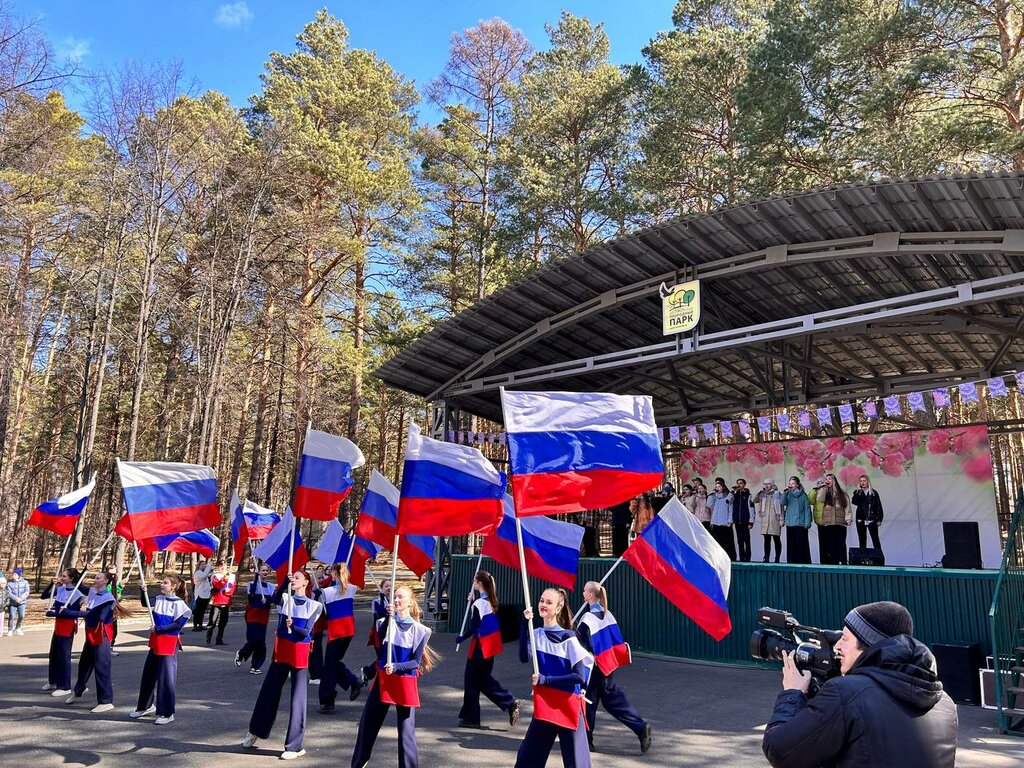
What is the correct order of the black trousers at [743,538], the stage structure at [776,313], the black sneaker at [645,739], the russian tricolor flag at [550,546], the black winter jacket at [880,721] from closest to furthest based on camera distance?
the black winter jacket at [880,721] < the black sneaker at [645,739] < the russian tricolor flag at [550,546] < the stage structure at [776,313] < the black trousers at [743,538]

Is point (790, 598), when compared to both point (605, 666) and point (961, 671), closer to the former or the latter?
point (961, 671)

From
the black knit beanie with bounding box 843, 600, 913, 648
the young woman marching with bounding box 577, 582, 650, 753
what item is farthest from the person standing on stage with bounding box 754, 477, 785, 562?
the black knit beanie with bounding box 843, 600, 913, 648

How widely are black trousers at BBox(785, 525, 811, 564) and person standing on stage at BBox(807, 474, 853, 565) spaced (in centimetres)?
31

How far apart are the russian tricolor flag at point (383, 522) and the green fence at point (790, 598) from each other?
5630 mm

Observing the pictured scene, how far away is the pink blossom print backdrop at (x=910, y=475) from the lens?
50.1 feet

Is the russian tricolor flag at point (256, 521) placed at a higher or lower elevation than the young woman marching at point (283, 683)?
higher

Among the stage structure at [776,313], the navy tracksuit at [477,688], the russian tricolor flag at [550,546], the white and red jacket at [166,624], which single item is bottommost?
the navy tracksuit at [477,688]

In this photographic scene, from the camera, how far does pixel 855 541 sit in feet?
54.1

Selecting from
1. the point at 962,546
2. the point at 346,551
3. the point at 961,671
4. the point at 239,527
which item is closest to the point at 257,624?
the point at 346,551

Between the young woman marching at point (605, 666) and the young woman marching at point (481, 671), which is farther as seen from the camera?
the young woman marching at point (481, 671)

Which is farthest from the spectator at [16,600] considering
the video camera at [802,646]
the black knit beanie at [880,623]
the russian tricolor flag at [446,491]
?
the black knit beanie at [880,623]

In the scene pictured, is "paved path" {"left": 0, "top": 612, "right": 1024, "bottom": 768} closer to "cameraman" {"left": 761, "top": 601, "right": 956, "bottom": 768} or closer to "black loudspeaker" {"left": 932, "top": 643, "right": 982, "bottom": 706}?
"black loudspeaker" {"left": 932, "top": 643, "right": 982, "bottom": 706}

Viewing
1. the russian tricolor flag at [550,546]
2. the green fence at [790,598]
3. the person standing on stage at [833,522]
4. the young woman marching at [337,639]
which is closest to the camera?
the young woman marching at [337,639]

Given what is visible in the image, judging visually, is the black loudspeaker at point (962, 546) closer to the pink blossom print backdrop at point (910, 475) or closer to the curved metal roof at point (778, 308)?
the pink blossom print backdrop at point (910, 475)
